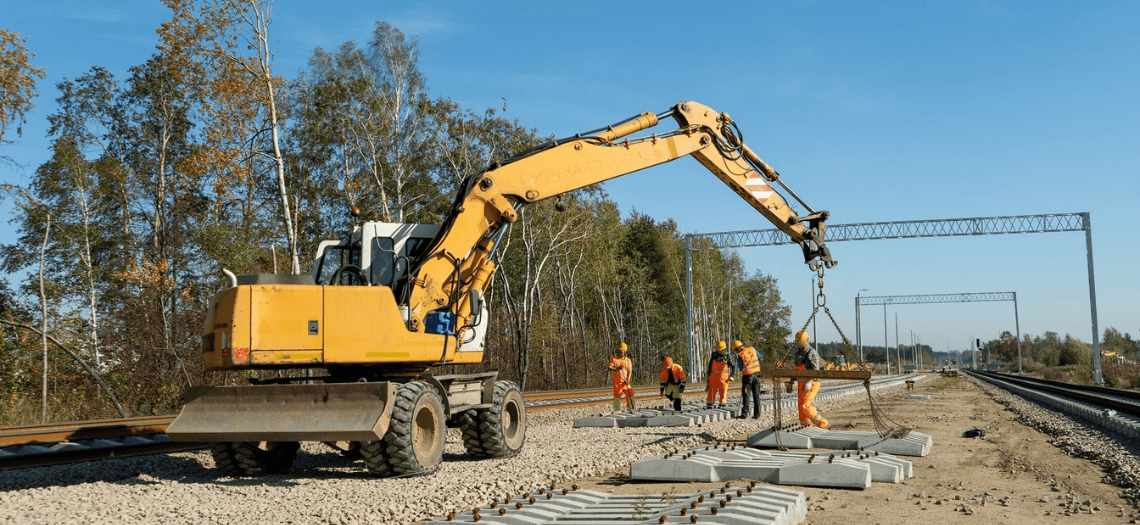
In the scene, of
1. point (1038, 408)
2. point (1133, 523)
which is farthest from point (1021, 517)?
point (1038, 408)

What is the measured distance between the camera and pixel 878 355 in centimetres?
17450

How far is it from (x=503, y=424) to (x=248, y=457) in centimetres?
299

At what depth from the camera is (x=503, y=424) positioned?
10.6m

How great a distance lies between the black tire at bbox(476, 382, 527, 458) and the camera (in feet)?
34.2

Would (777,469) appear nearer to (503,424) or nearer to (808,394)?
(503,424)

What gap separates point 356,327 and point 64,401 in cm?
1380

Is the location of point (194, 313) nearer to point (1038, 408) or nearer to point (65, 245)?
point (65, 245)

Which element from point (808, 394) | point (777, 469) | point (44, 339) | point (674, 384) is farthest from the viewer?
point (44, 339)

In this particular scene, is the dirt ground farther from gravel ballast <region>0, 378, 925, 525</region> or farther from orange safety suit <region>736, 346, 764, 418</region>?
orange safety suit <region>736, 346, 764, 418</region>

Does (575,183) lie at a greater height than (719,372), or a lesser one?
greater

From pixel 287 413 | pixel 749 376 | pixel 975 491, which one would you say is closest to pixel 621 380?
pixel 749 376

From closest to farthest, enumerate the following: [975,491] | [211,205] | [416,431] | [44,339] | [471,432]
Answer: [975,491] → [416,431] → [471,432] → [44,339] → [211,205]

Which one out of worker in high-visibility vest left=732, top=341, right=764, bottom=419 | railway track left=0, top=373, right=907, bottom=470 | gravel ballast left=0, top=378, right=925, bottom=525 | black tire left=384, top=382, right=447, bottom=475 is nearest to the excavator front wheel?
gravel ballast left=0, top=378, right=925, bottom=525

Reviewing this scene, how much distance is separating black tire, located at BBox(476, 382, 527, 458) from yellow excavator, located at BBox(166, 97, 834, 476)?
2 cm
